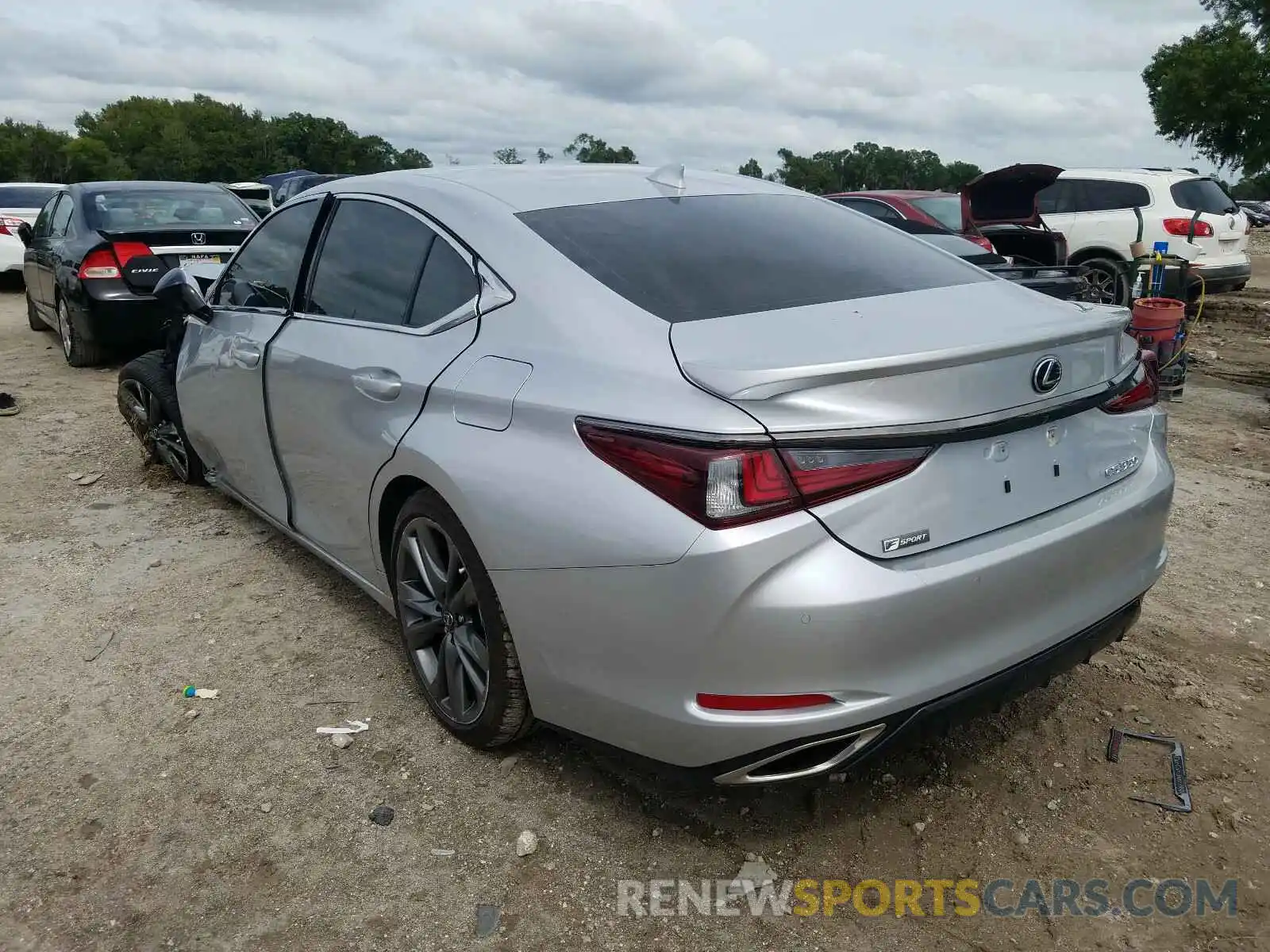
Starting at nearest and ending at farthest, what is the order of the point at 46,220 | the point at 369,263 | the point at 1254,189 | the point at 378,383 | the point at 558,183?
the point at 378,383 < the point at 558,183 < the point at 369,263 < the point at 46,220 < the point at 1254,189

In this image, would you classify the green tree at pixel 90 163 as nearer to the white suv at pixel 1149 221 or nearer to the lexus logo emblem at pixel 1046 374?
the white suv at pixel 1149 221

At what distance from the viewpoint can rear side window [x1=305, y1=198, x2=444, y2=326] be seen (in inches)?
118

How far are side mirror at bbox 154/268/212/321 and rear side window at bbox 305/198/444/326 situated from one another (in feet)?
3.09

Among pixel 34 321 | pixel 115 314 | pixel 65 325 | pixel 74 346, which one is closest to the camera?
pixel 115 314

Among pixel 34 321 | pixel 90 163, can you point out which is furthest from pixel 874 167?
pixel 34 321

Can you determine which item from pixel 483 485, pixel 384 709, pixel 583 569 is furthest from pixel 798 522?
pixel 384 709

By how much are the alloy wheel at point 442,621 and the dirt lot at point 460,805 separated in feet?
0.56

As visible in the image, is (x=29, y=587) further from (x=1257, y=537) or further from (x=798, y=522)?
(x=1257, y=537)

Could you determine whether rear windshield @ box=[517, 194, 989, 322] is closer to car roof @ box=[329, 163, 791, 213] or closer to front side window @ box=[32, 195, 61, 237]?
car roof @ box=[329, 163, 791, 213]

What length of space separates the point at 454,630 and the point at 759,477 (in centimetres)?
116

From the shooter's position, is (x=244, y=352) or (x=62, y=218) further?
(x=62, y=218)

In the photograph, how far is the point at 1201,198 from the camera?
11727 mm

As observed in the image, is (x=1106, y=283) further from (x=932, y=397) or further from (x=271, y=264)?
(x=932, y=397)

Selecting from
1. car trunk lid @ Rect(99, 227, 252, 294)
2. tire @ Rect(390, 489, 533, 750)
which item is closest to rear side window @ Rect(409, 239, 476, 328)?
tire @ Rect(390, 489, 533, 750)
